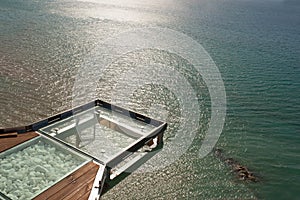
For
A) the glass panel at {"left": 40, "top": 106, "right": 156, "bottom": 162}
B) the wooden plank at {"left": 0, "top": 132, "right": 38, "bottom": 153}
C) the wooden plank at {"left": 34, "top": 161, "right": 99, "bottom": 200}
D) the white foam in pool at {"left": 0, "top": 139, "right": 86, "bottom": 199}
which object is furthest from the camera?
the glass panel at {"left": 40, "top": 106, "right": 156, "bottom": 162}

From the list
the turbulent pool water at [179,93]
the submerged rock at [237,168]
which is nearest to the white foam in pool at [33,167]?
the turbulent pool water at [179,93]

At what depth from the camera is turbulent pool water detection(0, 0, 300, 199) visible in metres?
14.6

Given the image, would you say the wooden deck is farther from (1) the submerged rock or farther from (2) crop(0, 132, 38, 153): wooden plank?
(1) the submerged rock

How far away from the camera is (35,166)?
11305mm

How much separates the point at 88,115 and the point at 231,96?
42.7ft

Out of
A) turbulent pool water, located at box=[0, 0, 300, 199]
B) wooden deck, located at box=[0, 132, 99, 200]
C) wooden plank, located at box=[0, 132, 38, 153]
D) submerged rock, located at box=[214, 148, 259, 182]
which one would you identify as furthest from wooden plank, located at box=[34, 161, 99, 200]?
submerged rock, located at box=[214, 148, 259, 182]

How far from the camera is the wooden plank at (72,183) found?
9.93 meters

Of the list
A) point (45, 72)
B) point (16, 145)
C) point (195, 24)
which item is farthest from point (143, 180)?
point (195, 24)

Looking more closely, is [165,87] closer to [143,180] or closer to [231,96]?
[231,96]

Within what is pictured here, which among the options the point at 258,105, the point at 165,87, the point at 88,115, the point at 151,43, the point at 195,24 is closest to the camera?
the point at 88,115

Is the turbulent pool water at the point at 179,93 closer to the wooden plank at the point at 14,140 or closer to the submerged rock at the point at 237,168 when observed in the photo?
the submerged rock at the point at 237,168

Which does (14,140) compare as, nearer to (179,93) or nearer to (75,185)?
(75,185)

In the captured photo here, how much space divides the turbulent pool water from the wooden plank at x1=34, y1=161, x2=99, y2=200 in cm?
219

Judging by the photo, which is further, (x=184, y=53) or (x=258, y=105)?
(x=184, y=53)
